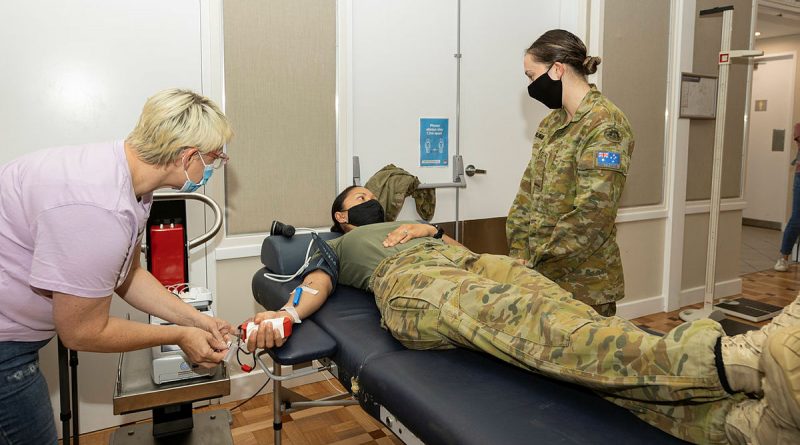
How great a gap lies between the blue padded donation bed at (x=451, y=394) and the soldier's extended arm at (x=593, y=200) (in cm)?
74

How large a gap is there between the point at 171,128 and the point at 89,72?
1.23 m

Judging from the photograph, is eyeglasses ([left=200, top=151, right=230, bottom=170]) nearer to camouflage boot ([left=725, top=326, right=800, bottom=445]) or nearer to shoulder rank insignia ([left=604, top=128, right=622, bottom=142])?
camouflage boot ([left=725, top=326, right=800, bottom=445])

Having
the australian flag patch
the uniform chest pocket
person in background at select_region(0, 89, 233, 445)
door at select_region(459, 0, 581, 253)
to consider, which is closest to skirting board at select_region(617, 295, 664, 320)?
door at select_region(459, 0, 581, 253)

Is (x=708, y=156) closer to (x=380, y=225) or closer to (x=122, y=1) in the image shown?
(x=380, y=225)

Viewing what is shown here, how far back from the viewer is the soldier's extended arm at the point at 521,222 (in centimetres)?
240

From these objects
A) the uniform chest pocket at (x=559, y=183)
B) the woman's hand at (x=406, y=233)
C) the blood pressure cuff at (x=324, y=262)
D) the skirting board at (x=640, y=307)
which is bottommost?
the skirting board at (x=640, y=307)

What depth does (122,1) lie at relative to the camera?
2262mm

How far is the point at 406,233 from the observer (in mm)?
2184

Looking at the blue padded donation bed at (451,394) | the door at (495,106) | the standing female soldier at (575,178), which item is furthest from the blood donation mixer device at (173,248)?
the door at (495,106)

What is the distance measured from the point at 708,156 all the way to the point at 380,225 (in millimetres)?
3054

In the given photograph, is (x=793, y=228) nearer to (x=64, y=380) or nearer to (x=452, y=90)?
(x=452, y=90)

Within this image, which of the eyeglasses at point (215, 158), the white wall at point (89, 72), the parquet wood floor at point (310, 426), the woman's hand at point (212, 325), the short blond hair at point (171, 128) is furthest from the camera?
the parquet wood floor at point (310, 426)

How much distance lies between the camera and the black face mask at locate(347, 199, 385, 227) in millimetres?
2400

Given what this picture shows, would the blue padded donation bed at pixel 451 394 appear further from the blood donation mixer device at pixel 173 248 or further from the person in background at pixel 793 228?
the person in background at pixel 793 228
